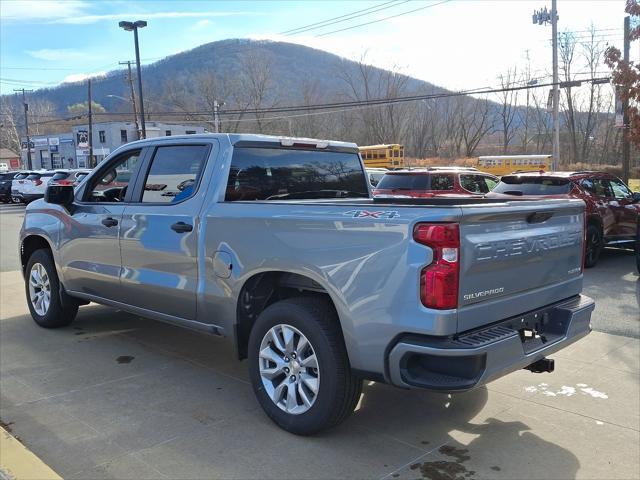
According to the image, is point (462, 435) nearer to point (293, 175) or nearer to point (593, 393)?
point (593, 393)

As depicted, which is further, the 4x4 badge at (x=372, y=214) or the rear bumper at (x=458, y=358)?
the 4x4 badge at (x=372, y=214)

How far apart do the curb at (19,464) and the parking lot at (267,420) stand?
0.15 metres

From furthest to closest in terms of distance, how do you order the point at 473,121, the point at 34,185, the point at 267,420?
A: 1. the point at 473,121
2. the point at 34,185
3. the point at 267,420

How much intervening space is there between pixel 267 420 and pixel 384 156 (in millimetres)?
41031

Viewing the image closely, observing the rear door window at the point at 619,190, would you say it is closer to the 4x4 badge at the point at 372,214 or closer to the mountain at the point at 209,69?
the 4x4 badge at the point at 372,214

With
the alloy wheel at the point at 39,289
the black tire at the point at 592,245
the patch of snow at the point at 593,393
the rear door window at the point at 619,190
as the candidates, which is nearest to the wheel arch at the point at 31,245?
the alloy wheel at the point at 39,289

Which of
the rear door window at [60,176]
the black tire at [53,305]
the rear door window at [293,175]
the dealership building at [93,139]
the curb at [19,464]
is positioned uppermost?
the dealership building at [93,139]

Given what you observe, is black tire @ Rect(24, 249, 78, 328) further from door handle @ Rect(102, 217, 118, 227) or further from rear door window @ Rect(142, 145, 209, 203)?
rear door window @ Rect(142, 145, 209, 203)

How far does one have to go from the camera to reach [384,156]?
144 feet

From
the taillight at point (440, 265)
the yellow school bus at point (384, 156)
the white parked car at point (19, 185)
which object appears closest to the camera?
the taillight at point (440, 265)

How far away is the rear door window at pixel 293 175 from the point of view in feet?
14.7

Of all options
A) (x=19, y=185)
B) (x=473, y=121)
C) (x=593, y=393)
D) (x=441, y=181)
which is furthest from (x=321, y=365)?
(x=473, y=121)

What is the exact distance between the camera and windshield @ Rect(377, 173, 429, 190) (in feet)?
42.7

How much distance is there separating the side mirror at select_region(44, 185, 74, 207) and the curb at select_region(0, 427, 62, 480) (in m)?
2.68
